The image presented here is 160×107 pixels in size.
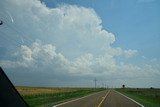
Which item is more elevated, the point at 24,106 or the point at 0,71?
the point at 0,71

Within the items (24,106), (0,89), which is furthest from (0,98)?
(24,106)

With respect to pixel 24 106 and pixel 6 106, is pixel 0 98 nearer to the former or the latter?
pixel 6 106

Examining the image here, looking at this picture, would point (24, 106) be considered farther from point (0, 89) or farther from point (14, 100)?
point (0, 89)

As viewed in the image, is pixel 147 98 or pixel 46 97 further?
pixel 147 98

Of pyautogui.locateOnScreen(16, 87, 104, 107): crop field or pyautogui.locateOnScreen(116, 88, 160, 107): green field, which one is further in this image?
pyautogui.locateOnScreen(116, 88, 160, 107): green field

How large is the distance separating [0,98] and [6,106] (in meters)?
0.08

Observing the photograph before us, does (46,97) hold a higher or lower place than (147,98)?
lower

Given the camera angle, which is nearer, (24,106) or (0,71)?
(0,71)

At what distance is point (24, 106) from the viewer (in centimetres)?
289

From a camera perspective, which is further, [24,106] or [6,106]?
[24,106]

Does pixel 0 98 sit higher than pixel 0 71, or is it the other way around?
pixel 0 71

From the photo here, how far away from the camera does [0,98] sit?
8.62 feet

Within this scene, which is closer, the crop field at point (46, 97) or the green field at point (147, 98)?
the crop field at point (46, 97)

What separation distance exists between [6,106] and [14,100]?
0.14m
